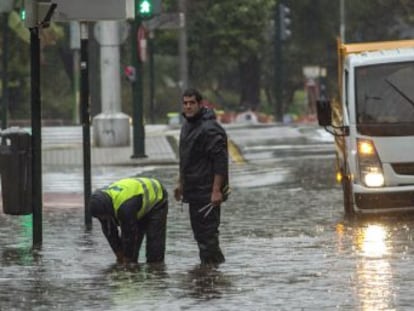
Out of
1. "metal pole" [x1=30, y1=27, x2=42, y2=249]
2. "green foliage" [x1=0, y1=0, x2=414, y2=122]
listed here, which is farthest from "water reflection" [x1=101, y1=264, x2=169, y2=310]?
"green foliage" [x1=0, y1=0, x2=414, y2=122]

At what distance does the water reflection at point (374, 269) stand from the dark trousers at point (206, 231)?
1.32m

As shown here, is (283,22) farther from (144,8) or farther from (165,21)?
(144,8)

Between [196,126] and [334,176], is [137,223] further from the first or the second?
[334,176]

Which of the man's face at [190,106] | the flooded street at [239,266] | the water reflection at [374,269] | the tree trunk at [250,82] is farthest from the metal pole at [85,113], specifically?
the tree trunk at [250,82]

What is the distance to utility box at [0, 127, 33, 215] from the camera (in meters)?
14.9

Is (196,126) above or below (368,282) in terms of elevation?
above

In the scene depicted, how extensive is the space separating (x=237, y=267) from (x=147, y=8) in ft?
46.5

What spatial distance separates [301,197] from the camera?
20578 millimetres

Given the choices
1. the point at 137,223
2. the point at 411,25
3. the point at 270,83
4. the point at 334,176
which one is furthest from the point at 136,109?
the point at 270,83

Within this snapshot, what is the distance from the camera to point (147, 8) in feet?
85.7

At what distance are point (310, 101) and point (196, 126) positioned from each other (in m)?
53.1

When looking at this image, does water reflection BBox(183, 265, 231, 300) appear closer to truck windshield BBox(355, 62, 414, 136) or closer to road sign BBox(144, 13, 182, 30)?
truck windshield BBox(355, 62, 414, 136)

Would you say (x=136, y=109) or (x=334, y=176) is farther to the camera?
(x=136, y=109)

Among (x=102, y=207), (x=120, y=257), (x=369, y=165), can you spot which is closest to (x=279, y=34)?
(x=369, y=165)
